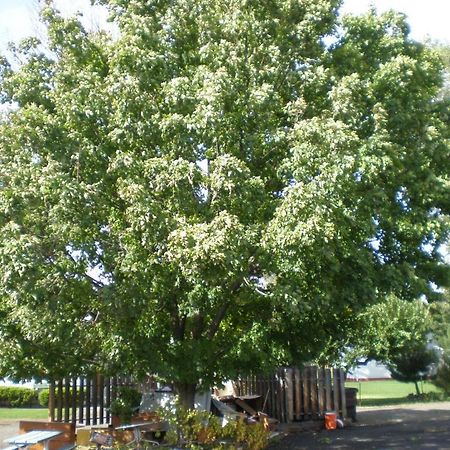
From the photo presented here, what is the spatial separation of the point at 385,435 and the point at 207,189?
9075 mm

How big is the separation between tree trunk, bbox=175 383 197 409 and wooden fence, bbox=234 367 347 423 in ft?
21.0

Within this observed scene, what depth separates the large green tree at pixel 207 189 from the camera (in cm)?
1073

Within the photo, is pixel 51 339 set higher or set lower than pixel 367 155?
lower

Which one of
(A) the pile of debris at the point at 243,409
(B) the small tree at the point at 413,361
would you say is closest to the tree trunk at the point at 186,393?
(A) the pile of debris at the point at 243,409

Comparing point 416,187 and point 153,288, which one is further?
point 416,187

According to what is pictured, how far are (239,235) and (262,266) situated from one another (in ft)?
4.15

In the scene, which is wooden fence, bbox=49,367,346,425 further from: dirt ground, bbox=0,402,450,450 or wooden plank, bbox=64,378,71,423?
dirt ground, bbox=0,402,450,450

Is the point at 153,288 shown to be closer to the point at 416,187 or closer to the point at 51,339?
the point at 51,339

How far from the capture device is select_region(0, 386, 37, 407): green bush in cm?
3086

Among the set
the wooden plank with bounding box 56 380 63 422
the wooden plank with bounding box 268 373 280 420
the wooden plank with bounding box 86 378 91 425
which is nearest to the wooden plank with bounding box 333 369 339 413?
the wooden plank with bounding box 268 373 280 420

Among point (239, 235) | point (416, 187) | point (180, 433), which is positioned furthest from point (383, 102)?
point (180, 433)

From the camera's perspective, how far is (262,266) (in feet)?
37.1

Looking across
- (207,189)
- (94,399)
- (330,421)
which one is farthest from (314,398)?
(207,189)

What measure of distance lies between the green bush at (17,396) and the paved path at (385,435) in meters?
15.3
